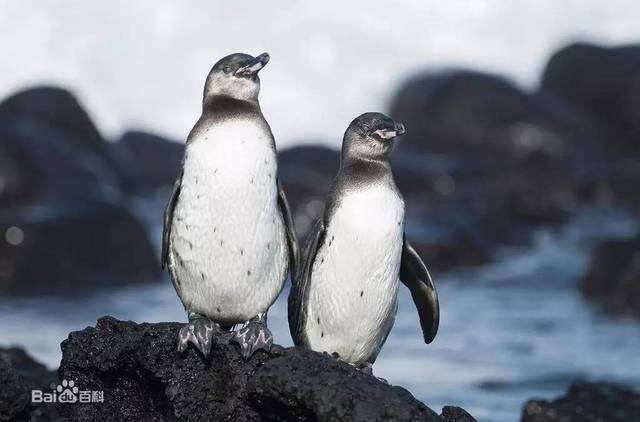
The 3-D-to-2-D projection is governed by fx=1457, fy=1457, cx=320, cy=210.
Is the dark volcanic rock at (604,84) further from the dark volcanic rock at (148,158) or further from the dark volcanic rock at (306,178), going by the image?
the dark volcanic rock at (148,158)

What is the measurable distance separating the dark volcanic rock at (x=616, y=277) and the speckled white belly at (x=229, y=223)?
8.55 m

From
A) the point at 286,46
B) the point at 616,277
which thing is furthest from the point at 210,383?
the point at 286,46

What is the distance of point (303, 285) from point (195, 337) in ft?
3.18

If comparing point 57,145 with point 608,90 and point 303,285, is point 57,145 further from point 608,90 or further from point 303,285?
point 303,285

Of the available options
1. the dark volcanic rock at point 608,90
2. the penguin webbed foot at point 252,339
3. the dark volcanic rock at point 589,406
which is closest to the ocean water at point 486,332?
the dark volcanic rock at point 589,406

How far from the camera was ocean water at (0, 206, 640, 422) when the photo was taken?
11.5 m

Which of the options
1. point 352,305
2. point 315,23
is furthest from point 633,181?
point 352,305

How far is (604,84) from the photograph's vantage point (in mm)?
24109

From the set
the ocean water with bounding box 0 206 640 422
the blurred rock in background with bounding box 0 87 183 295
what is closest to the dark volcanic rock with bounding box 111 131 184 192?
the blurred rock in background with bounding box 0 87 183 295

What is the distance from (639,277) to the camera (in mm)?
14531

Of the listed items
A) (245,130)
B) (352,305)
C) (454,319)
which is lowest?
(352,305)

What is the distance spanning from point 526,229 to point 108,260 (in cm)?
614

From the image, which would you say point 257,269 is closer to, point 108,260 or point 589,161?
point 108,260

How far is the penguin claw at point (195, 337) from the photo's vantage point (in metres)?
6.20
